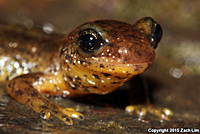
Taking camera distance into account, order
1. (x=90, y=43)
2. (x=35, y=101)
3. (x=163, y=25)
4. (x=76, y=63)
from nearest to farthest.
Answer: (x=90, y=43) → (x=35, y=101) → (x=76, y=63) → (x=163, y=25)

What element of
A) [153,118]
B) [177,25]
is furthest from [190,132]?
[177,25]

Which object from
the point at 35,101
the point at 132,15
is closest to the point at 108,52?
the point at 35,101

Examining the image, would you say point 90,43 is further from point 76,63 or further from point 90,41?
point 76,63

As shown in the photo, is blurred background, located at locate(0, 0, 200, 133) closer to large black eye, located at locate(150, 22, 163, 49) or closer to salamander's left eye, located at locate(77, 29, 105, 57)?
salamander's left eye, located at locate(77, 29, 105, 57)

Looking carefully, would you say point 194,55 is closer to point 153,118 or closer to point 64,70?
point 153,118

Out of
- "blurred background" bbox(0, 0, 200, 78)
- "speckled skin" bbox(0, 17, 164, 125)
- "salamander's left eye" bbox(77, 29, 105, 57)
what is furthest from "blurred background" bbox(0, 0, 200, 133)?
"salamander's left eye" bbox(77, 29, 105, 57)

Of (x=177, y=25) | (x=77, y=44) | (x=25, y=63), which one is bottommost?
(x=77, y=44)
